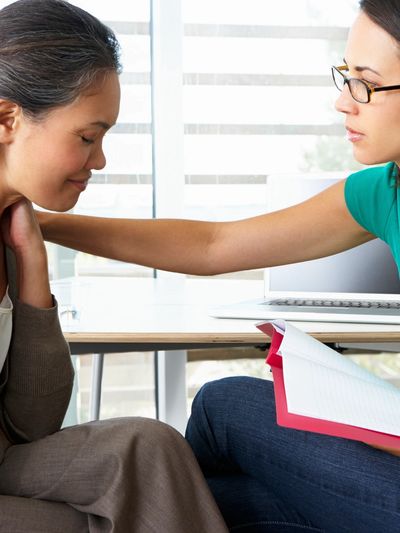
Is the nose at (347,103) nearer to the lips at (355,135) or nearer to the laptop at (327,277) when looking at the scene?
the lips at (355,135)

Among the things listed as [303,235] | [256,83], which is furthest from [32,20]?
[256,83]

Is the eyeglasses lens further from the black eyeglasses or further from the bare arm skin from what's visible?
the bare arm skin

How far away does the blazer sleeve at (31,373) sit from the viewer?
1151 millimetres

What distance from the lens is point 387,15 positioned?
114cm

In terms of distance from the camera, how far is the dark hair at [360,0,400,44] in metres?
1.13

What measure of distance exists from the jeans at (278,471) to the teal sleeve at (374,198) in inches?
13.1

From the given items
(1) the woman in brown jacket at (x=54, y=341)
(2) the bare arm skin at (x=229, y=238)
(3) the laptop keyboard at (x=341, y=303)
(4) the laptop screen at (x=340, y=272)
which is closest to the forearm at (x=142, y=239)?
(2) the bare arm skin at (x=229, y=238)

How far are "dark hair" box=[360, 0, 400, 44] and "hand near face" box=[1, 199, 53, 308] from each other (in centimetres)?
55

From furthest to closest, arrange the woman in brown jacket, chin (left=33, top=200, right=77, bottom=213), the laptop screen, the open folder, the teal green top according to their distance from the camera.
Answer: the laptop screen → the teal green top → chin (left=33, top=200, right=77, bottom=213) → the woman in brown jacket → the open folder

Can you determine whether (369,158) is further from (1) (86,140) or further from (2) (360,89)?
(1) (86,140)

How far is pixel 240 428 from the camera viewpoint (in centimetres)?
125

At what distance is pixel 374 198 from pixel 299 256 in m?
0.21

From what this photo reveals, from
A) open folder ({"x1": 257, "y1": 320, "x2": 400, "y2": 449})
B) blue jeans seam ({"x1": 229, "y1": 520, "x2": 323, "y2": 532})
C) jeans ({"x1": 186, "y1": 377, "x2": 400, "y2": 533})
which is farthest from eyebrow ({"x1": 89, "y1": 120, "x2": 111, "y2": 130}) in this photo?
blue jeans seam ({"x1": 229, "y1": 520, "x2": 323, "y2": 532})

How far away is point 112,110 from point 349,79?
1.12 feet
